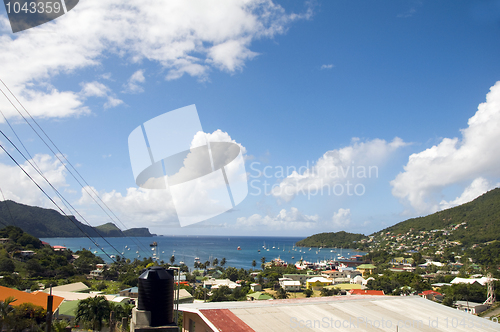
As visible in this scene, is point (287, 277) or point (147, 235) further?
point (147, 235)

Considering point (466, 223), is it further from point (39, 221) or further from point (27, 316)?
point (39, 221)

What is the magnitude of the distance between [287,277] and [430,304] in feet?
85.3

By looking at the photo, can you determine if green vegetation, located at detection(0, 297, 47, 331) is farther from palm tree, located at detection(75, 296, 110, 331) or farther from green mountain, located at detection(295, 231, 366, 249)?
green mountain, located at detection(295, 231, 366, 249)

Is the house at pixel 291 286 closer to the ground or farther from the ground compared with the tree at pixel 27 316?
closer to the ground

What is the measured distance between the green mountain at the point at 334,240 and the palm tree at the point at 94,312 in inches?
3995

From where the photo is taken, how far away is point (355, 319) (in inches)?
219

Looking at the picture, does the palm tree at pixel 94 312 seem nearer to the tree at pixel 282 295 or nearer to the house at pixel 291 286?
the tree at pixel 282 295

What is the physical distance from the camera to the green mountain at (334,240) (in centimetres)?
10852

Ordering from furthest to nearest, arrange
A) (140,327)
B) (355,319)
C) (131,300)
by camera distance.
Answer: (131,300), (355,319), (140,327)

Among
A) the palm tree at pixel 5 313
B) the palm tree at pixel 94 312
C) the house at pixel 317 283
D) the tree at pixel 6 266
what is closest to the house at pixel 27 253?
the tree at pixel 6 266

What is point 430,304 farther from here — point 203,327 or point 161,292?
point 161,292

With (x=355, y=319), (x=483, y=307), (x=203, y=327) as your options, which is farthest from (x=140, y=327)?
(x=483, y=307)

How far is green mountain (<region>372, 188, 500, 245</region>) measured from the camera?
189ft

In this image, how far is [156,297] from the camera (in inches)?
98.0
